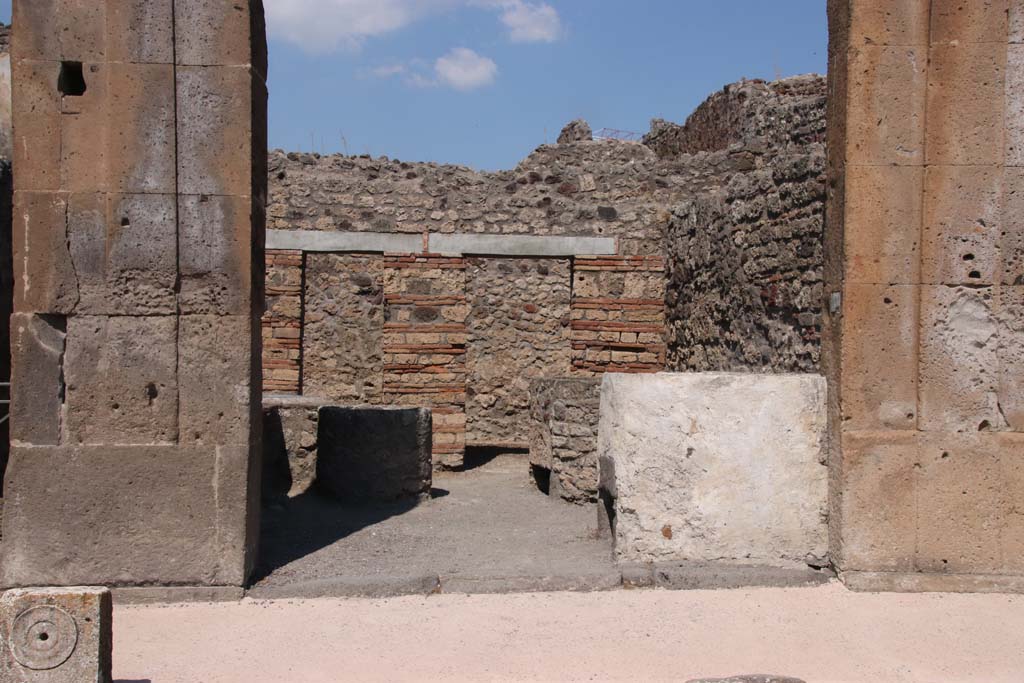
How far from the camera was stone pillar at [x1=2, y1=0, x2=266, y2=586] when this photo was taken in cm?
407

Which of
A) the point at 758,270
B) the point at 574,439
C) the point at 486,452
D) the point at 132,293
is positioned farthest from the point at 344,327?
the point at 132,293

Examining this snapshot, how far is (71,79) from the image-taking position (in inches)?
164

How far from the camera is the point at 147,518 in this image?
13.5 ft

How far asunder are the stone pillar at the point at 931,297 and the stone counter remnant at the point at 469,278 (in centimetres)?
502

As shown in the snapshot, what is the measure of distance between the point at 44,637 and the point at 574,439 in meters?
4.41

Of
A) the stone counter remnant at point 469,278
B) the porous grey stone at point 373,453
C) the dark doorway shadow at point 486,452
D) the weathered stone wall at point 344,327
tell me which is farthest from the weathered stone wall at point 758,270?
the weathered stone wall at point 344,327

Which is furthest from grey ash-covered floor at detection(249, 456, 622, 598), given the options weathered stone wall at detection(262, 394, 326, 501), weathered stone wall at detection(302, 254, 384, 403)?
weathered stone wall at detection(302, 254, 384, 403)

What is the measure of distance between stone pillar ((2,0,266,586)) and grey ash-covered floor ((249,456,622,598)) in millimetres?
491

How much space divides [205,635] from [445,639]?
3.37 ft

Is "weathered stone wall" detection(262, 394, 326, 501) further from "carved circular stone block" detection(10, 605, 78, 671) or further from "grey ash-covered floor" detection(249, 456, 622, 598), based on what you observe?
"carved circular stone block" detection(10, 605, 78, 671)

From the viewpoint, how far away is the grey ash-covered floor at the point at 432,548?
4207 mm

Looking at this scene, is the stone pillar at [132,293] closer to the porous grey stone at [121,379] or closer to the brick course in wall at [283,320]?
the porous grey stone at [121,379]

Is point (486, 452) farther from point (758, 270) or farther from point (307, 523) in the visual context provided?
point (307, 523)

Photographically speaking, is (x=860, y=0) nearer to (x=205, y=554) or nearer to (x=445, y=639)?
(x=445, y=639)
